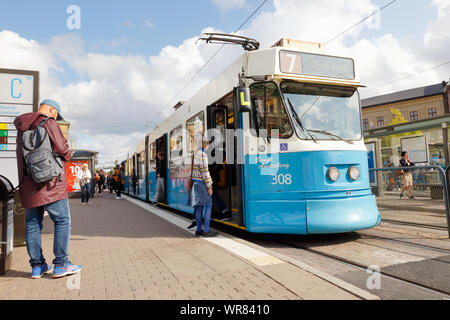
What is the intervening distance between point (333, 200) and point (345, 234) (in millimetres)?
1222

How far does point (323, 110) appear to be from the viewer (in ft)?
18.2

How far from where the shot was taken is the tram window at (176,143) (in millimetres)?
9250

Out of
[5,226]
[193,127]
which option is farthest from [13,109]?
[193,127]

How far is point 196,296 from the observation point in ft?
9.91

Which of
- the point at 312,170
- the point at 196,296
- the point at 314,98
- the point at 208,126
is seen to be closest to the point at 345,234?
the point at 312,170

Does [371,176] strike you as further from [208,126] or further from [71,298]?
[71,298]

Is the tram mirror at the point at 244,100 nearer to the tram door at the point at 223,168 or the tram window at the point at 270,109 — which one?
the tram window at the point at 270,109

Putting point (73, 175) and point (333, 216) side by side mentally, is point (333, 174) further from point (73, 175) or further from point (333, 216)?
point (73, 175)

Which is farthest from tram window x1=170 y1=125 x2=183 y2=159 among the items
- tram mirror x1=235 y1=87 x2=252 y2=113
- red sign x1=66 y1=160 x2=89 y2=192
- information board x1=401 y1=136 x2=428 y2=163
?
red sign x1=66 y1=160 x2=89 y2=192

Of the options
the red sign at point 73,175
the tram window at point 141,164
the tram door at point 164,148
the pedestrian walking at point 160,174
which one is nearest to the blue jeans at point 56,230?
the tram door at point 164,148

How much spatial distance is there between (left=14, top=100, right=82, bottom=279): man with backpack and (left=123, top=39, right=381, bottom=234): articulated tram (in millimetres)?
2652

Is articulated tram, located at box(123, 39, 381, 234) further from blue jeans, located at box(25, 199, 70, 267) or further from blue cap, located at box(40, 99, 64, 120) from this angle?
blue jeans, located at box(25, 199, 70, 267)

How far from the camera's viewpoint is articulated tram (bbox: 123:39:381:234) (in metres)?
5.20

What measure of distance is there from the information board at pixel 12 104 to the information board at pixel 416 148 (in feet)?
44.3
